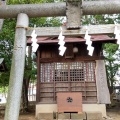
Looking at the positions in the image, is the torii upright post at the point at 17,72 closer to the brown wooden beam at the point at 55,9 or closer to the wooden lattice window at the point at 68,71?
the brown wooden beam at the point at 55,9

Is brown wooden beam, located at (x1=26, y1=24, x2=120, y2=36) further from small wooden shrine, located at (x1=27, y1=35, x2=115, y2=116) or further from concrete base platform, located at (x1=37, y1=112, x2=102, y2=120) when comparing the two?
concrete base platform, located at (x1=37, y1=112, x2=102, y2=120)

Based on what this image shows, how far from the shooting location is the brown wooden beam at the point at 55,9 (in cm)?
416

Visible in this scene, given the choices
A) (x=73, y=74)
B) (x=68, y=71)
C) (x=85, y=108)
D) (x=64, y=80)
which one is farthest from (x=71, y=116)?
(x=68, y=71)

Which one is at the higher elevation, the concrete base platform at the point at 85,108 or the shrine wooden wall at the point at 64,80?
the shrine wooden wall at the point at 64,80

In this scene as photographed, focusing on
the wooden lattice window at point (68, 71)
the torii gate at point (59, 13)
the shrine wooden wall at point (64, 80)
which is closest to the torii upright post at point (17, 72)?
the torii gate at point (59, 13)

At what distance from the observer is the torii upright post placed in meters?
3.61

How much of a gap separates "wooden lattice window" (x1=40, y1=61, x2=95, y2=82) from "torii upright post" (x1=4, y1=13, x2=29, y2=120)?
205 inches

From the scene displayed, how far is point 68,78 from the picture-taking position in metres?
8.98

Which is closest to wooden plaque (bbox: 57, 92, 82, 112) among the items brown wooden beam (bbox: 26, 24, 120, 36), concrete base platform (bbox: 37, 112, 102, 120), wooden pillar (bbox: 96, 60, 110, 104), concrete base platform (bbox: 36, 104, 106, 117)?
concrete base platform (bbox: 37, 112, 102, 120)

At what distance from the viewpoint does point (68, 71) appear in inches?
358

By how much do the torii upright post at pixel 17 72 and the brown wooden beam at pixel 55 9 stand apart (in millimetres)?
174

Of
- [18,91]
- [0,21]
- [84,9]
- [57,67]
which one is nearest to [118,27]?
[84,9]

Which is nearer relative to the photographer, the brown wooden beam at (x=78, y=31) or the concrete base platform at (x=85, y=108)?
the brown wooden beam at (x=78, y=31)

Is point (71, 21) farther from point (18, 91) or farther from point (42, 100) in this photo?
point (42, 100)
